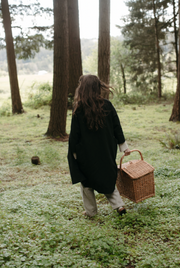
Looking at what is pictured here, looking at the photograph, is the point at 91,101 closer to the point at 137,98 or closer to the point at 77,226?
the point at 77,226

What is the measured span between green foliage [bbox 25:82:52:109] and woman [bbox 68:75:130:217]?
1430 centimetres

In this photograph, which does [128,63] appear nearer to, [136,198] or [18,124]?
[18,124]

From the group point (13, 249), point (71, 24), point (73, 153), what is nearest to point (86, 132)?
point (73, 153)

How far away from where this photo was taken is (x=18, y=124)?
1211 cm

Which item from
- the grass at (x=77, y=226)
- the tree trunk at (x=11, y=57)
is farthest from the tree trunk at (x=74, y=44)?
the grass at (x=77, y=226)

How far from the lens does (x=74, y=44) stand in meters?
12.9

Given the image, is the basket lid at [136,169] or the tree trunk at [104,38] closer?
the basket lid at [136,169]

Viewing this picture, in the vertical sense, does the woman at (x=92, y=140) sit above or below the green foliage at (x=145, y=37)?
below

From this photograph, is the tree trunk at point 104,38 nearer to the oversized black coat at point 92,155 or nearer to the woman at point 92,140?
the woman at point 92,140

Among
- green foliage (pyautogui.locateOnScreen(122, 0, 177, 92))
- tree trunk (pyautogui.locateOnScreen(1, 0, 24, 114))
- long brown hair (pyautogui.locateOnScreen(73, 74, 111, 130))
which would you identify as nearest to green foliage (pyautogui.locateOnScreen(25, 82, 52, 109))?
tree trunk (pyautogui.locateOnScreen(1, 0, 24, 114))

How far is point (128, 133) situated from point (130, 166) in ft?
19.2

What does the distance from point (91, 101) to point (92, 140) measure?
53cm

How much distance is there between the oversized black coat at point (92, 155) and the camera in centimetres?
326

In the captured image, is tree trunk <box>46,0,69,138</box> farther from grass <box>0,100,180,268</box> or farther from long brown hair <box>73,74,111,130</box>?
long brown hair <box>73,74,111,130</box>
